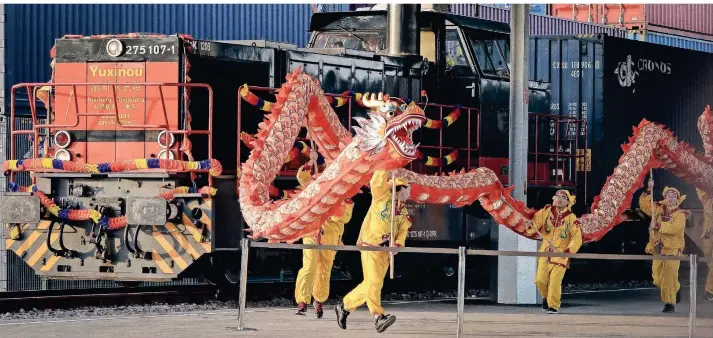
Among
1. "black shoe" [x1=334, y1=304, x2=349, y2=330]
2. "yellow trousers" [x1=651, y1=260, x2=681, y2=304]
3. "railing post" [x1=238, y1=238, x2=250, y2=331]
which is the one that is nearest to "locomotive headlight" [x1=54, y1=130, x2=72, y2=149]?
"railing post" [x1=238, y1=238, x2=250, y2=331]

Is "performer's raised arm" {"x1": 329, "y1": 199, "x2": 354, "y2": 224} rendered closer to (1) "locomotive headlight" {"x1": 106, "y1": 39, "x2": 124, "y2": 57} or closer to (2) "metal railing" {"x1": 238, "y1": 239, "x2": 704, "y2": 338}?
(2) "metal railing" {"x1": 238, "y1": 239, "x2": 704, "y2": 338}

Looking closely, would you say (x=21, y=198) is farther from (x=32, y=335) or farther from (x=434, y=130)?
(x=434, y=130)

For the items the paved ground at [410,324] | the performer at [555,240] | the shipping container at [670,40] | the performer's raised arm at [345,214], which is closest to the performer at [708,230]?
the paved ground at [410,324]

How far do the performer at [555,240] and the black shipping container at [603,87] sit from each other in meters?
4.02

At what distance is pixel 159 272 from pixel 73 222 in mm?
1105

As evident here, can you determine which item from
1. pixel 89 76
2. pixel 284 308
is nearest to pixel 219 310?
pixel 284 308

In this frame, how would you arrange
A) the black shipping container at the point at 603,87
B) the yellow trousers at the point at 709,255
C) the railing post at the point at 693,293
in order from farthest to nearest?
the black shipping container at the point at 603,87 → the yellow trousers at the point at 709,255 → the railing post at the point at 693,293

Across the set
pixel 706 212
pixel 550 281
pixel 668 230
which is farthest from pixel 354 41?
pixel 706 212

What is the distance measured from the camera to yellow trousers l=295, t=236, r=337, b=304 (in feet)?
43.6

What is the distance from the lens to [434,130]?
55.8 ft

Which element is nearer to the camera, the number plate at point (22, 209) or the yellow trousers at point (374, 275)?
the yellow trousers at point (374, 275)

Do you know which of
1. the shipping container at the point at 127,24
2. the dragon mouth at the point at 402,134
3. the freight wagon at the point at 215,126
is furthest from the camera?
the shipping container at the point at 127,24

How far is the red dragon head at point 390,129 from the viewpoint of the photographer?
11.7m

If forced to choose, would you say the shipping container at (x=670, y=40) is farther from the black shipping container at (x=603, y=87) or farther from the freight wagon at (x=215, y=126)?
the freight wagon at (x=215, y=126)
